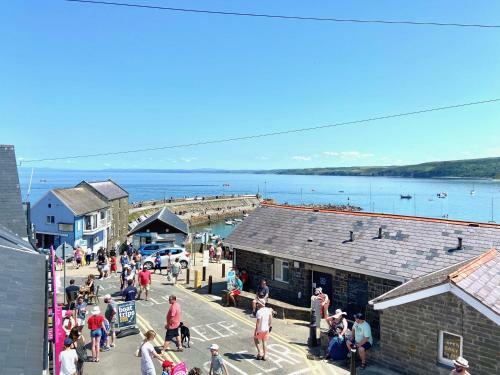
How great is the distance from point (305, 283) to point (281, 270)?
1647 millimetres

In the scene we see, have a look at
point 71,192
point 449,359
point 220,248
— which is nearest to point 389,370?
point 449,359

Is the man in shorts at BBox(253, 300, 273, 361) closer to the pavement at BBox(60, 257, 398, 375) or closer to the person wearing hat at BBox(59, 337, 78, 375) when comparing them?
the pavement at BBox(60, 257, 398, 375)

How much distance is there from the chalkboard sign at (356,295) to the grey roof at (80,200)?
26.1 metres

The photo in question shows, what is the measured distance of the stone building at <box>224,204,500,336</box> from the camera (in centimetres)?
1495

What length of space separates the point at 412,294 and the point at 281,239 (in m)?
8.49

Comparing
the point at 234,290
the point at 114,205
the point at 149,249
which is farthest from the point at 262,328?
the point at 114,205

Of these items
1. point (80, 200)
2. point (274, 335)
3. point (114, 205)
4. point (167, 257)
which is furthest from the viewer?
point (114, 205)

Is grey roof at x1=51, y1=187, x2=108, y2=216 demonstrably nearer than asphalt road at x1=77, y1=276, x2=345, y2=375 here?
No

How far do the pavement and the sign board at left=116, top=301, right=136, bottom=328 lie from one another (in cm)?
52

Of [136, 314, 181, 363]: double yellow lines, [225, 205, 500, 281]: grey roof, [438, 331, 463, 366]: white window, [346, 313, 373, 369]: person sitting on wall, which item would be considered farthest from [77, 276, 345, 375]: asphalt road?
[225, 205, 500, 281]: grey roof

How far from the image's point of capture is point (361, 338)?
41.4 ft

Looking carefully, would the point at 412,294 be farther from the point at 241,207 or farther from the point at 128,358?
the point at 241,207

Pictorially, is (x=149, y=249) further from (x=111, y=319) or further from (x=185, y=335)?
(x=185, y=335)

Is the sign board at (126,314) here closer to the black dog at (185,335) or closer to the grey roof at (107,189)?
the black dog at (185,335)
